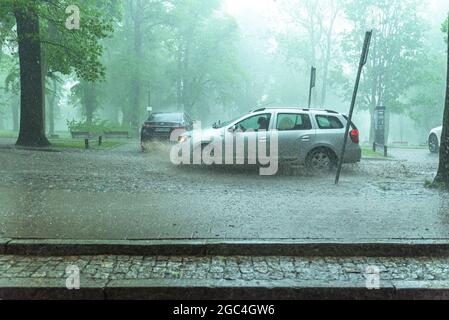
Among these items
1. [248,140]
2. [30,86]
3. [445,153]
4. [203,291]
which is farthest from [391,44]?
[203,291]

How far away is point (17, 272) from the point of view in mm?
4645

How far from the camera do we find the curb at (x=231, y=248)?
17.1 ft

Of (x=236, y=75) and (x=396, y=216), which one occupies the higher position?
(x=236, y=75)

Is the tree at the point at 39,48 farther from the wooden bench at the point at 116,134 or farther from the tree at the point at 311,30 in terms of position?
the tree at the point at 311,30

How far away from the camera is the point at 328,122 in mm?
12203

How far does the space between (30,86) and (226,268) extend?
14.4 m

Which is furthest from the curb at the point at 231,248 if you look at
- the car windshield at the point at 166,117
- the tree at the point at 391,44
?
the tree at the point at 391,44

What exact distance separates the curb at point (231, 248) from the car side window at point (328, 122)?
6.95m

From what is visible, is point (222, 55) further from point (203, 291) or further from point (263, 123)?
point (203, 291)

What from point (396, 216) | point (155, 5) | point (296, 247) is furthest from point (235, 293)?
point (155, 5)

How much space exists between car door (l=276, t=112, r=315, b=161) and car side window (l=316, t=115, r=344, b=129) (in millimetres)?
273

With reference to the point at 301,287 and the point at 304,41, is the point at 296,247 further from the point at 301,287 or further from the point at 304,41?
the point at 304,41

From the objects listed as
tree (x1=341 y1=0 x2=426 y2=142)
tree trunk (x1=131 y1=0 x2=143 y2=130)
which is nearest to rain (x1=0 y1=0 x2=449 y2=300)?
tree trunk (x1=131 y1=0 x2=143 y2=130)
